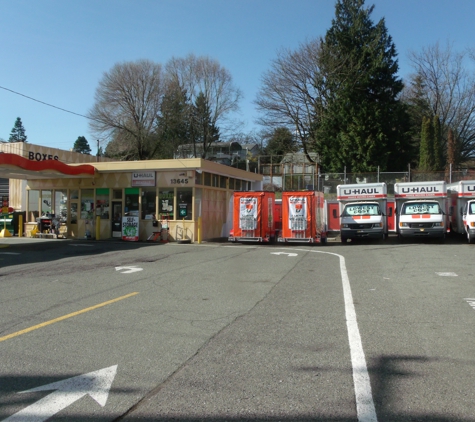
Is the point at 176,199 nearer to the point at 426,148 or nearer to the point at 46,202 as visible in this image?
the point at 46,202

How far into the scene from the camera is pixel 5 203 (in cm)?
2484

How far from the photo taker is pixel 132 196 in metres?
25.0

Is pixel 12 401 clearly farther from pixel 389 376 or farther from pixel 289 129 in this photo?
pixel 289 129

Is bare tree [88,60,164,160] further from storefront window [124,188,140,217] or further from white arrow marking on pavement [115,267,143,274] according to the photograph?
white arrow marking on pavement [115,267,143,274]

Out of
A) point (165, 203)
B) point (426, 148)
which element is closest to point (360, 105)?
point (426, 148)

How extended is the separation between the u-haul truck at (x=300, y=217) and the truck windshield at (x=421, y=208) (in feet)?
15.2

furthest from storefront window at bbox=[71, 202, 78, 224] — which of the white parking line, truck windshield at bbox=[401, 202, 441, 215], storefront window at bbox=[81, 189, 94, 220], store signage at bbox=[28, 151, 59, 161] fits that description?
the white parking line

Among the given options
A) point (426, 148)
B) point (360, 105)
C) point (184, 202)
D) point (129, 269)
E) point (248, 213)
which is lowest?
point (129, 269)

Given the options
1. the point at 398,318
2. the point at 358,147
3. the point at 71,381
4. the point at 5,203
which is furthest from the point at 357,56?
the point at 71,381

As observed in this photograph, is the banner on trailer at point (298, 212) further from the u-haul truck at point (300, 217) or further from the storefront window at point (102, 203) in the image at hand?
the storefront window at point (102, 203)

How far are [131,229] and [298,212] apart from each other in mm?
8825

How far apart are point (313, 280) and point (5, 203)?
65.8ft

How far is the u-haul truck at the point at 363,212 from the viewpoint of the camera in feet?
72.3

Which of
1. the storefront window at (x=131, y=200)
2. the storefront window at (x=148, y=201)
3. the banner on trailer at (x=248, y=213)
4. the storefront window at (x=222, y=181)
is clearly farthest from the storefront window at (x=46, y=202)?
the banner on trailer at (x=248, y=213)
